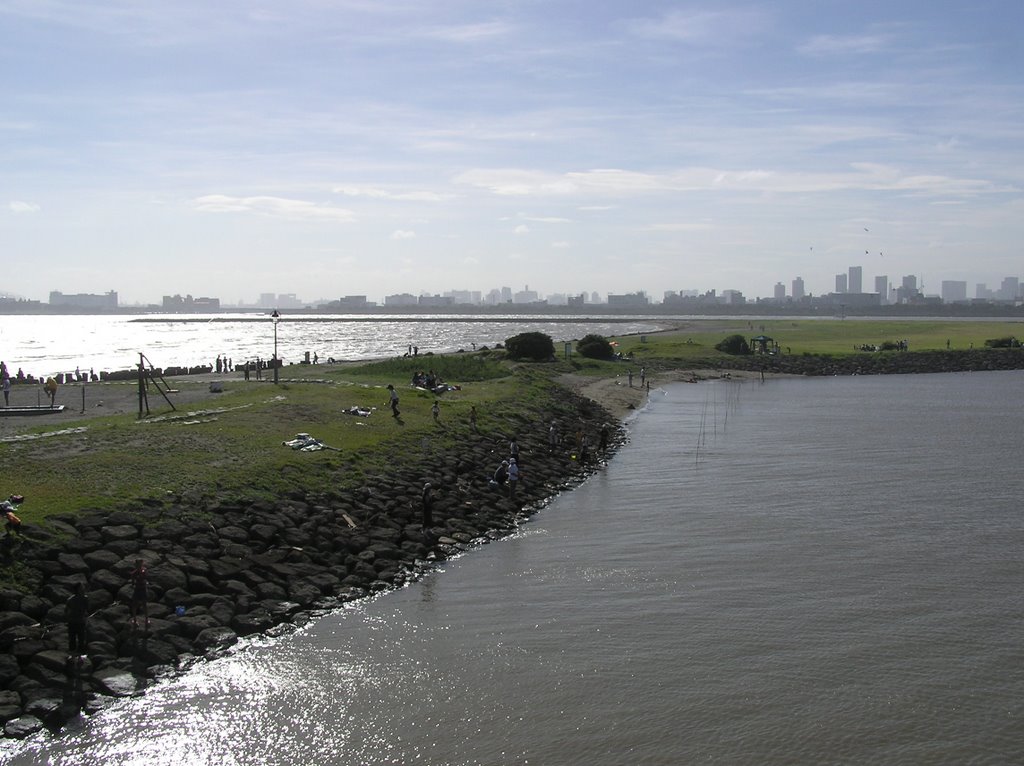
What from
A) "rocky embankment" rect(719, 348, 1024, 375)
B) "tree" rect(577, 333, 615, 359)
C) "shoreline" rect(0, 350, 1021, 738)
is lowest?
"shoreline" rect(0, 350, 1021, 738)

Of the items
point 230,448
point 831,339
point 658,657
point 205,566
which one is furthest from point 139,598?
point 831,339

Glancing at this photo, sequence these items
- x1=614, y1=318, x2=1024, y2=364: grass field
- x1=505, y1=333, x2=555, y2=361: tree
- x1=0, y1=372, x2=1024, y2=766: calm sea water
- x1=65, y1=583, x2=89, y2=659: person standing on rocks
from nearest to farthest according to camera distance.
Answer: x1=0, y1=372, x2=1024, y2=766: calm sea water < x1=65, y1=583, x2=89, y2=659: person standing on rocks < x1=505, y1=333, x2=555, y2=361: tree < x1=614, y1=318, x2=1024, y2=364: grass field

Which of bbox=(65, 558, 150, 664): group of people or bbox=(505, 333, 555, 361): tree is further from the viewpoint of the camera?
bbox=(505, 333, 555, 361): tree

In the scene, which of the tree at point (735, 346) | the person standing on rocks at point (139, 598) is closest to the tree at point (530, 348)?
the tree at point (735, 346)

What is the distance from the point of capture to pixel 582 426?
51406mm

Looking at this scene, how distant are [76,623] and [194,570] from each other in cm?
402

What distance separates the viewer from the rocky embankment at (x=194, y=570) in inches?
671

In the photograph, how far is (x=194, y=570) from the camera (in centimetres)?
2142

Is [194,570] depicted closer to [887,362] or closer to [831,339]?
[887,362]

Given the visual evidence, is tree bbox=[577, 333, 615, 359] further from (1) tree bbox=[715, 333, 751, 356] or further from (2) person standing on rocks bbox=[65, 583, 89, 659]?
(2) person standing on rocks bbox=[65, 583, 89, 659]

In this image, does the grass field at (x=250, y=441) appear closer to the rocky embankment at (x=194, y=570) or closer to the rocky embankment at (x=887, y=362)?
the rocky embankment at (x=194, y=570)

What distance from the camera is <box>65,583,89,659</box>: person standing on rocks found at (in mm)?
17469

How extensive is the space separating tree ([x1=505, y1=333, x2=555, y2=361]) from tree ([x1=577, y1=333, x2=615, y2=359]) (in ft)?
26.3

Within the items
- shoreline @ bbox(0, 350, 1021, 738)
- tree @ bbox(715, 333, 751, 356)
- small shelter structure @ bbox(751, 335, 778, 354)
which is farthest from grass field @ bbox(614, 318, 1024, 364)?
shoreline @ bbox(0, 350, 1021, 738)
